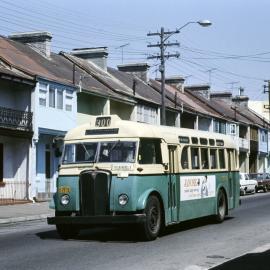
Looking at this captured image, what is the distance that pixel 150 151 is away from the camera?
14.4m

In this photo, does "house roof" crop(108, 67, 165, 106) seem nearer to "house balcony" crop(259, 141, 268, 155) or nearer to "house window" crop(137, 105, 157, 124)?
"house window" crop(137, 105, 157, 124)

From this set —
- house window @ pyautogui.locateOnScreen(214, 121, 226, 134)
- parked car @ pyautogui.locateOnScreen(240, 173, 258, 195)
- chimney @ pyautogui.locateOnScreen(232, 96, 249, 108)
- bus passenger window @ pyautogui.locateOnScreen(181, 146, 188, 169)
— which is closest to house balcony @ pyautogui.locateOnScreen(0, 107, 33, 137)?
bus passenger window @ pyautogui.locateOnScreen(181, 146, 188, 169)

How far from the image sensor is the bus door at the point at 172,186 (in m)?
15.0

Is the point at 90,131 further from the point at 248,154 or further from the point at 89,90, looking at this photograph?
the point at 248,154

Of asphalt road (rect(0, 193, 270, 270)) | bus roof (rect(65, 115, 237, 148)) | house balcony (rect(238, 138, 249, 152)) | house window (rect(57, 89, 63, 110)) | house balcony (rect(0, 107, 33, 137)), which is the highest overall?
house window (rect(57, 89, 63, 110))

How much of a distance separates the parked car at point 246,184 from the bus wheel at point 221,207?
25687 mm

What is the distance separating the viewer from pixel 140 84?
178ft

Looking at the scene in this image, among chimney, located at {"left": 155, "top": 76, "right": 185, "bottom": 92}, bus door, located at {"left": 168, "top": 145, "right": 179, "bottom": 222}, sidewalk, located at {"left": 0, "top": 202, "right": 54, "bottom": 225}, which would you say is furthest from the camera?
chimney, located at {"left": 155, "top": 76, "right": 185, "bottom": 92}

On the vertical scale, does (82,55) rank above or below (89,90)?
above

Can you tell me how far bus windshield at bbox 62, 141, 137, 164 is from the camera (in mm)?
14008

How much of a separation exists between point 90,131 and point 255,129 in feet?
214

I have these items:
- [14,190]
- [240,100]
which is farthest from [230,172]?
[240,100]

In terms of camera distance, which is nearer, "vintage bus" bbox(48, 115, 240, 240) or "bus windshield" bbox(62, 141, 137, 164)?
"vintage bus" bbox(48, 115, 240, 240)

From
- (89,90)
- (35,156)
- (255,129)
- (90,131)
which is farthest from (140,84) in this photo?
(90,131)
